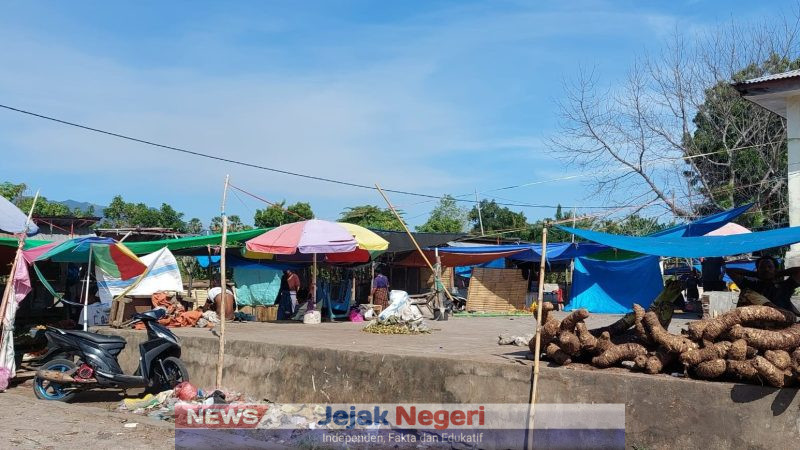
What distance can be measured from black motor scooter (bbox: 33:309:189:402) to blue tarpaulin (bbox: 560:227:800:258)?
5.46 meters

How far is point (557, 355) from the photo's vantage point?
661cm

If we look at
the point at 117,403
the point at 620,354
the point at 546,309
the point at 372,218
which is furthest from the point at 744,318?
the point at 372,218

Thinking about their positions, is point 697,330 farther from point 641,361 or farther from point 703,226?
point 703,226

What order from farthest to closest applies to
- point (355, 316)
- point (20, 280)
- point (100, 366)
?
point (355, 316)
point (20, 280)
point (100, 366)

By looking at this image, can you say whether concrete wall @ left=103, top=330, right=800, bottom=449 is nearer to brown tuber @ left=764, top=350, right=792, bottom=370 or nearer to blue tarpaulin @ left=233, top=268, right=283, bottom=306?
brown tuber @ left=764, top=350, right=792, bottom=370

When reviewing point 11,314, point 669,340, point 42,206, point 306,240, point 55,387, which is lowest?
point 55,387

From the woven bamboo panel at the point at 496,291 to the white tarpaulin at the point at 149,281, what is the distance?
10404mm

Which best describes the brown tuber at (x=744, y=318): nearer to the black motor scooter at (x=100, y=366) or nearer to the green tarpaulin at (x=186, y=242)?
the black motor scooter at (x=100, y=366)

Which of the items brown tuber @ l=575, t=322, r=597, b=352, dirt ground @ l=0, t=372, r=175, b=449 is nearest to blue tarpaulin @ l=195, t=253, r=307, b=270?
dirt ground @ l=0, t=372, r=175, b=449

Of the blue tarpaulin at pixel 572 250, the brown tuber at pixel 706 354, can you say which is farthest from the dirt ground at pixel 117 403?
the blue tarpaulin at pixel 572 250

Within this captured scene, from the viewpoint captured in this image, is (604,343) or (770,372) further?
(604,343)

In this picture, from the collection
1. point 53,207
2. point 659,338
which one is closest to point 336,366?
point 659,338

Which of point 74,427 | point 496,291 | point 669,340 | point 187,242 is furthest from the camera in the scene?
point 496,291

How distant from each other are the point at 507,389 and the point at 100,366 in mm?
5236
